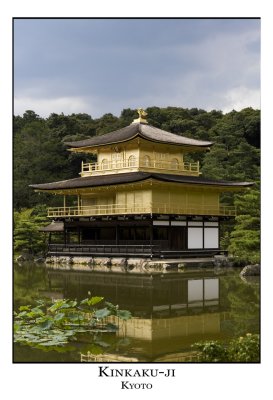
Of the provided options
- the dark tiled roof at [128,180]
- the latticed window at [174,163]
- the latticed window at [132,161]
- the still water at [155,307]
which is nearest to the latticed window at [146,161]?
the latticed window at [132,161]

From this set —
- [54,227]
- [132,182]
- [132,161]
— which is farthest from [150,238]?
[54,227]

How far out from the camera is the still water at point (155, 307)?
10.1m

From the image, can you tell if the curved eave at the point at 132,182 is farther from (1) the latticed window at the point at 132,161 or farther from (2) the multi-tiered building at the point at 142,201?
(1) the latticed window at the point at 132,161

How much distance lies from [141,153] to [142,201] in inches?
168

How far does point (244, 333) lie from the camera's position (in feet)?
38.4

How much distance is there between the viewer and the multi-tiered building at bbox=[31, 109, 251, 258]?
107ft

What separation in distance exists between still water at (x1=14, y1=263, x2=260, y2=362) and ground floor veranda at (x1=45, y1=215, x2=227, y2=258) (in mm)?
3723

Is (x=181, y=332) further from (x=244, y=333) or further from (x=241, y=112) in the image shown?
(x=241, y=112)

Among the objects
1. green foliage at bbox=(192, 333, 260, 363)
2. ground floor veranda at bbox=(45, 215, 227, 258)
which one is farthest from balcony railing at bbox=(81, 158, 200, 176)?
green foliage at bbox=(192, 333, 260, 363)

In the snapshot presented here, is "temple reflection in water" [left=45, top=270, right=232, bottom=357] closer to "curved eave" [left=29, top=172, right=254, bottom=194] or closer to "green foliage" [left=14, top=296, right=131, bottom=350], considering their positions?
"green foliage" [left=14, top=296, right=131, bottom=350]

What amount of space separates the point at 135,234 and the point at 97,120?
3036 centimetres

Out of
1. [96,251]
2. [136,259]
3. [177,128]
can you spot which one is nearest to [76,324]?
[136,259]

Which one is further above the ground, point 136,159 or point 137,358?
point 136,159

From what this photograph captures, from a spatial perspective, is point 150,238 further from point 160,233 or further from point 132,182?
point 132,182
